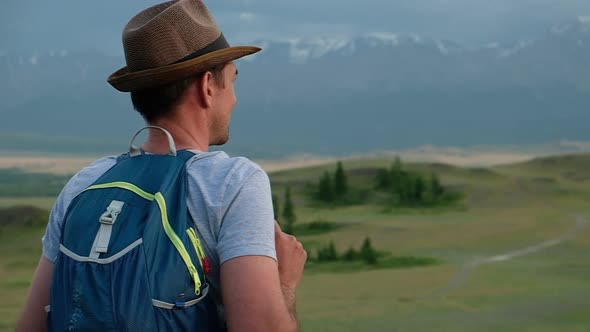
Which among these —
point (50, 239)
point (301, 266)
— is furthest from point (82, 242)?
point (301, 266)

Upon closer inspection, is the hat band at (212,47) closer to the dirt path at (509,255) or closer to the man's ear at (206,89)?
the man's ear at (206,89)

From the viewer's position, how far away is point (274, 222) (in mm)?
2160

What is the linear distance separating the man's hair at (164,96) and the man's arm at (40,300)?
0.42m

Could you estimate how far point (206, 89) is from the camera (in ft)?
7.57

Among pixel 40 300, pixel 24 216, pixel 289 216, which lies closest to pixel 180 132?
pixel 40 300

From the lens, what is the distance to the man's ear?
229cm

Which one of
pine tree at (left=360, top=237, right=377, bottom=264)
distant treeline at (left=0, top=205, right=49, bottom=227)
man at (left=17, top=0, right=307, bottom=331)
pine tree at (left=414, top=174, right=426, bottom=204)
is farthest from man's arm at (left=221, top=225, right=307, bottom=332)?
pine tree at (left=414, top=174, right=426, bottom=204)

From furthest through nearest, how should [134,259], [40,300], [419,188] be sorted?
[419,188] < [40,300] < [134,259]

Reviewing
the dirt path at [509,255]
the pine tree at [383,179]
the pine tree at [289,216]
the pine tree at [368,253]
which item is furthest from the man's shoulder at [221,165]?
the pine tree at [383,179]

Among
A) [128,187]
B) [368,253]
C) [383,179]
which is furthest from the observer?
[383,179]

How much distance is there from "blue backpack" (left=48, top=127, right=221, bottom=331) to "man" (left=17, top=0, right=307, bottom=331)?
0.17 ft

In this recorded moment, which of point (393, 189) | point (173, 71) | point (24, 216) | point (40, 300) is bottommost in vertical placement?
point (393, 189)

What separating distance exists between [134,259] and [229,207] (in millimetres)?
216

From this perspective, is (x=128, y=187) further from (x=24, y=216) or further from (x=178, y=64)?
(x=24, y=216)
